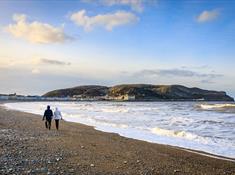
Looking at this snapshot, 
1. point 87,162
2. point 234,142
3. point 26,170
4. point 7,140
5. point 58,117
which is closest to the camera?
point 26,170

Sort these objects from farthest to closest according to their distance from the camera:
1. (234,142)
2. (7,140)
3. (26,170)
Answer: (234,142) < (7,140) < (26,170)

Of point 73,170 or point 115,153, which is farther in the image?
point 115,153

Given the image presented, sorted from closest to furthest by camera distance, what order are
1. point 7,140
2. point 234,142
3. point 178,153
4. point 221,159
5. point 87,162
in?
point 87,162 < point 221,159 < point 178,153 < point 7,140 < point 234,142

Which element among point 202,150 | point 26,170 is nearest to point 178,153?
point 202,150

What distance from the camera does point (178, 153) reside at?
13.0 metres

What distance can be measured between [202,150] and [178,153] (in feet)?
5.02

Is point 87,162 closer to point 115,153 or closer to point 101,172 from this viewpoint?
point 101,172

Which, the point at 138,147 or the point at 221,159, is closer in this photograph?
the point at 221,159

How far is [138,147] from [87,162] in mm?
4103

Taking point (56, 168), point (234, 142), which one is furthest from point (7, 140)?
point (234, 142)

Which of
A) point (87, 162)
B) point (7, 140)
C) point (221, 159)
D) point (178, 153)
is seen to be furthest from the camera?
point (7, 140)

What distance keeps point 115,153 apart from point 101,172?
10.3ft

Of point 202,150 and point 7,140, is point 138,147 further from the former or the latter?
point 7,140

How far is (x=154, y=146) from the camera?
48.3 feet
